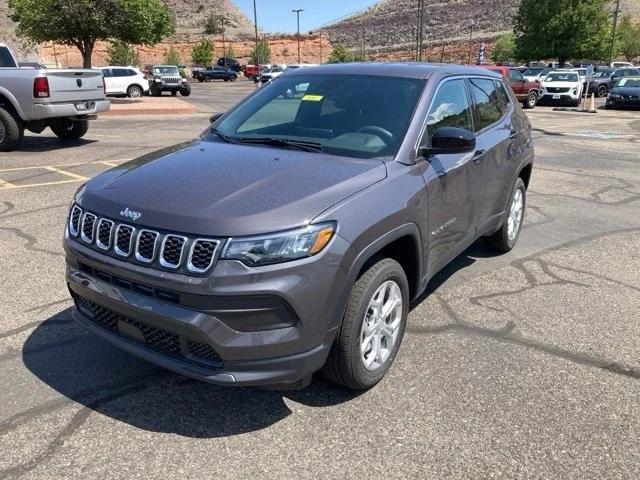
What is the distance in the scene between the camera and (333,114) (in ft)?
12.6

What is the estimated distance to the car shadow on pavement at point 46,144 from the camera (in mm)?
11664

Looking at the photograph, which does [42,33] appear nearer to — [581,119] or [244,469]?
[581,119]

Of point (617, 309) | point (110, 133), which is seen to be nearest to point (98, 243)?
point (617, 309)

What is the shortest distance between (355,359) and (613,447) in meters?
1.33

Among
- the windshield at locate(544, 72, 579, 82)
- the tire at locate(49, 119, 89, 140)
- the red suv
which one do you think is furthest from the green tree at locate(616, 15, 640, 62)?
the tire at locate(49, 119, 89, 140)

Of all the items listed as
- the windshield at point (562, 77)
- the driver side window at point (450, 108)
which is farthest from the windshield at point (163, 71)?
the driver side window at point (450, 108)

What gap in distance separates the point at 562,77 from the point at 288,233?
92.0 feet

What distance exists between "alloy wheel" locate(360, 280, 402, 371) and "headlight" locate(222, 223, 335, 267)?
22.7 inches

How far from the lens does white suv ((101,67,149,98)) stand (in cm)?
2736

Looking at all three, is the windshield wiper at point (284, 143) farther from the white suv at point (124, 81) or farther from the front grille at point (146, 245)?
the white suv at point (124, 81)

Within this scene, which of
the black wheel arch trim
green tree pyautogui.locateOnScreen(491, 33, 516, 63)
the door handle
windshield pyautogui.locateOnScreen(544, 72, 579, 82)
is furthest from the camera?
green tree pyautogui.locateOnScreen(491, 33, 516, 63)

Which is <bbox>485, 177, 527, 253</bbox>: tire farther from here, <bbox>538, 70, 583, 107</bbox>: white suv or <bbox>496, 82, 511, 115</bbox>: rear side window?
<bbox>538, 70, 583, 107</bbox>: white suv

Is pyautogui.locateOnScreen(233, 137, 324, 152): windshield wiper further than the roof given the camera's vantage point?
No

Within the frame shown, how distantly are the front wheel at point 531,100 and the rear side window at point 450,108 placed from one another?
2331cm
